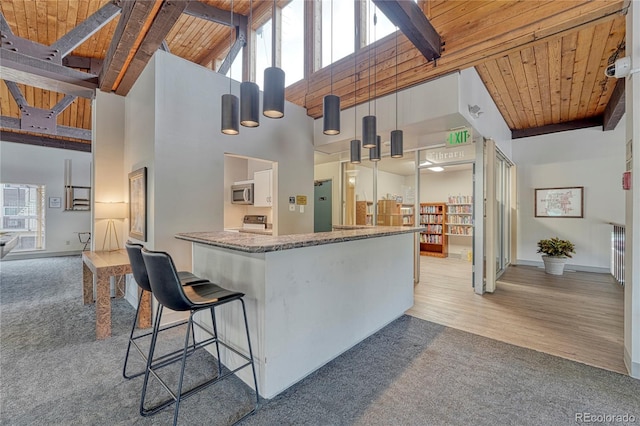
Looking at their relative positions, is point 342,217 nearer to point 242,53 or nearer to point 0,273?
point 242,53

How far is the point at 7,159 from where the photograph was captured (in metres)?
7.34

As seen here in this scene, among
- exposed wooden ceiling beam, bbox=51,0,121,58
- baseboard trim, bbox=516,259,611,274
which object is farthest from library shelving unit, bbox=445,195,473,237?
exposed wooden ceiling beam, bbox=51,0,121,58

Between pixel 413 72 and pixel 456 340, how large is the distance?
3.28 meters

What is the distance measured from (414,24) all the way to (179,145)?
289 cm

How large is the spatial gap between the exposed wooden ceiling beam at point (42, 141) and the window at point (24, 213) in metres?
1.20

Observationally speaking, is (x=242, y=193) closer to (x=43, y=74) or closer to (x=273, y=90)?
(x=43, y=74)

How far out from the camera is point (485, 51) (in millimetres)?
3189

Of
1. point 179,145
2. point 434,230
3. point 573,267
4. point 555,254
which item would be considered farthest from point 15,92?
point 573,267

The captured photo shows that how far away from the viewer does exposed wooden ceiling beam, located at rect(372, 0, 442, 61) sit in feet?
8.46

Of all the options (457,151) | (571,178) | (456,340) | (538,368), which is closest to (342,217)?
(457,151)

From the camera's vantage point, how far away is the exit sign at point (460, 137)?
396cm

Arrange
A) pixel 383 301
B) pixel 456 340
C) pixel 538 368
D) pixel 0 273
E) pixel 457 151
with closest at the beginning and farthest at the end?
pixel 538 368, pixel 456 340, pixel 383 301, pixel 457 151, pixel 0 273

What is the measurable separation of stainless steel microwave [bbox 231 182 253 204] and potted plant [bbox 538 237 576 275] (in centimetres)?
619

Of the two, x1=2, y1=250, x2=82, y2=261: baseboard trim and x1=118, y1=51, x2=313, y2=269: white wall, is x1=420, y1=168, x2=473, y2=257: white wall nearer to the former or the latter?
x1=118, y1=51, x2=313, y2=269: white wall
